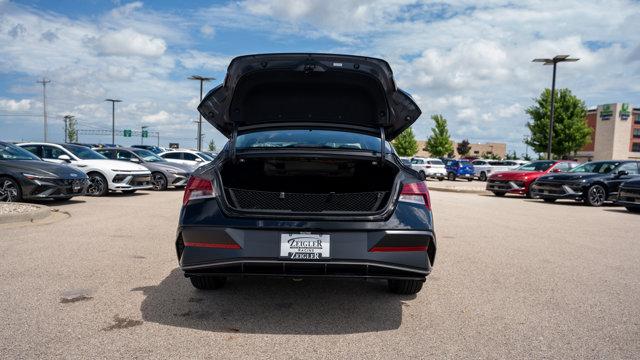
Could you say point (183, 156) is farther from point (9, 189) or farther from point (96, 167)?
point (9, 189)

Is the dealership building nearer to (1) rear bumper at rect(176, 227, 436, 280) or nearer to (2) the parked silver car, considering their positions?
(2) the parked silver car

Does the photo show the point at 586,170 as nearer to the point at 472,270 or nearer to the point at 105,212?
the point at 472,270

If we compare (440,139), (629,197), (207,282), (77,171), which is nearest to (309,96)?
(207,282)

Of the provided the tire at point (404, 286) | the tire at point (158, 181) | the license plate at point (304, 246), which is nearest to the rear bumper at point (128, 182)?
the tire at point (158, 181)

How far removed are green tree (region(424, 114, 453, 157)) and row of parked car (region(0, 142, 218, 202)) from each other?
56.4m

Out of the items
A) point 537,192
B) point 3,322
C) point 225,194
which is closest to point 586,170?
point 537,192

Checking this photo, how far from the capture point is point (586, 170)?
15938mm

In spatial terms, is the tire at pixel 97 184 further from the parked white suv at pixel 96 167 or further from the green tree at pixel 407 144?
the green tree at pixel 407 144

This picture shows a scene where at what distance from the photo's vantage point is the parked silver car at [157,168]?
17203mm

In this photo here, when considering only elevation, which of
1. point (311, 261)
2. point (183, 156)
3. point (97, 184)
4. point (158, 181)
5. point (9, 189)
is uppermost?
point (183, 156)

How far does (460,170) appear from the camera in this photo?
124 feet

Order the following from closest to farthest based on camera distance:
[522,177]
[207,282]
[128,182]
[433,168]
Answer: [207,282] < [128,182] < [522,177] < [433,168]

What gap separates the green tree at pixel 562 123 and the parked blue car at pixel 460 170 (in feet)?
25.1

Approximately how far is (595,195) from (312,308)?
13761 mm
